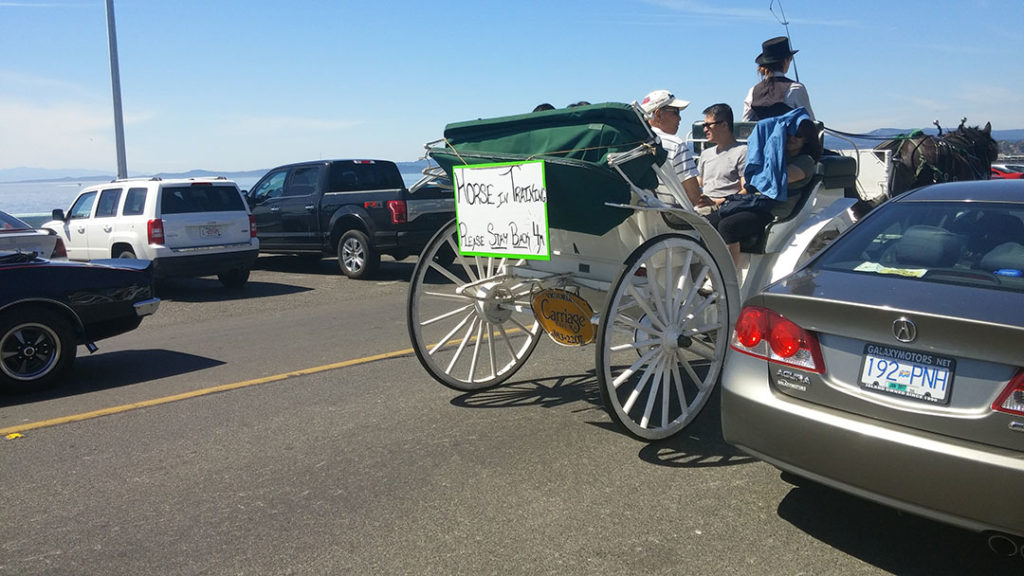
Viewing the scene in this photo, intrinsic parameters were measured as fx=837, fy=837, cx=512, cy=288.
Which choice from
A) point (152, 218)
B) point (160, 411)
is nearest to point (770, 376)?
point (160, 411)

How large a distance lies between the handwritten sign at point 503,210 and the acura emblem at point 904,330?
6.57 ft

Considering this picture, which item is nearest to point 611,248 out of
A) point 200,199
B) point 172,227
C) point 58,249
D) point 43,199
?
point 172,227

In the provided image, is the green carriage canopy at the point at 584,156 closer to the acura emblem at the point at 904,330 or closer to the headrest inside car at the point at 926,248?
the headrest inside car at the point at 926,248

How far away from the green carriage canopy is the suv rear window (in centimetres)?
964

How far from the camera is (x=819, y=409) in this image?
3.43m

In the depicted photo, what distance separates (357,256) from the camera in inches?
537

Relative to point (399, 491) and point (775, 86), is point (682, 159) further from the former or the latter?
point (399, 491)

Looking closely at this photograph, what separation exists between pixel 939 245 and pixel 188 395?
5.14m

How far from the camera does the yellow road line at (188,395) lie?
5598 mm

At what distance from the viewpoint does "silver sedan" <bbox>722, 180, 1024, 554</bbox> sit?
9.70 ft

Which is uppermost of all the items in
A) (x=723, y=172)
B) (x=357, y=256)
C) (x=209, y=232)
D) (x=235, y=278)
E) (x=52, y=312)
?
(x=723, y=172)

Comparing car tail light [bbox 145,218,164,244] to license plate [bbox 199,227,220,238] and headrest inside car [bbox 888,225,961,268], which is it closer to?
license plate [bbox 199,227,220,238]

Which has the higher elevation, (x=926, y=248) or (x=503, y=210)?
(x=503, y=210)

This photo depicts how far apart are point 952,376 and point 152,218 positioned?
1133 cm
